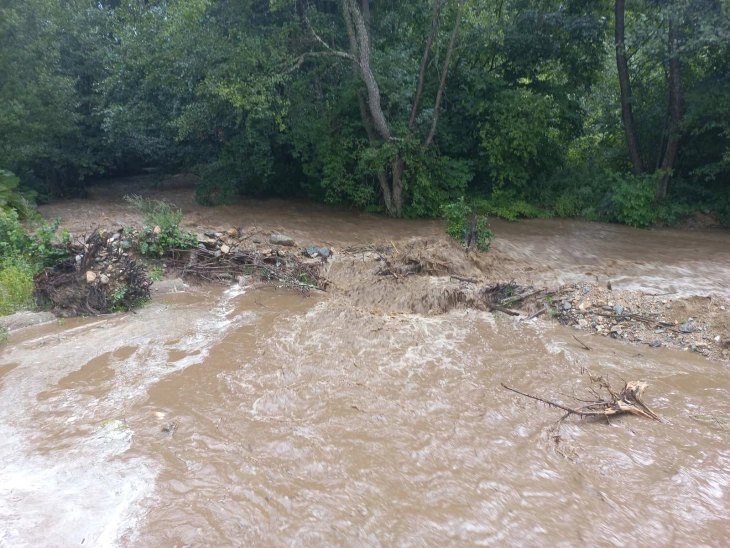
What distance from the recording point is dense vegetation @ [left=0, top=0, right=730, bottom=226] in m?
12.5

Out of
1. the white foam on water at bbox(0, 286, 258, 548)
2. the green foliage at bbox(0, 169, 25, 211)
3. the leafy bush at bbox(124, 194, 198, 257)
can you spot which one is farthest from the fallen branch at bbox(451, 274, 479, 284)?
the green foliage at bbox(0, 169, 25, 211)

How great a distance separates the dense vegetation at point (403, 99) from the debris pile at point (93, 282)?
529 centimetres

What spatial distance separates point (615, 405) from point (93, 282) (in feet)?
22.2

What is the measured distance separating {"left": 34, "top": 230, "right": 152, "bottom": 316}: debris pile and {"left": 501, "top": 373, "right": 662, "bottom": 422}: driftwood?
5.66 m

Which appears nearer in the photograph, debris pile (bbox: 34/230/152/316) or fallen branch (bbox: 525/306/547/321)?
fallen branch (bbox: 525/306/547/321)

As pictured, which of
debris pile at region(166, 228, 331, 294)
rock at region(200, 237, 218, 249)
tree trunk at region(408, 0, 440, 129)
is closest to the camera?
debris pile at region(166, 228, 331, 294)

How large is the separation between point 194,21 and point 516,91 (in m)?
8.38

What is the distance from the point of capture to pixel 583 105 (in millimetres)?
17172

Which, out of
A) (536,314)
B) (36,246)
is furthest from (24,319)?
(536,314)

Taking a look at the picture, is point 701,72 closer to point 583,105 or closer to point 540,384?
point 583,105

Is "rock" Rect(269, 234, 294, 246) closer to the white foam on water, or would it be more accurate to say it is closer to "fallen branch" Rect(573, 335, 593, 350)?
the white foam on water

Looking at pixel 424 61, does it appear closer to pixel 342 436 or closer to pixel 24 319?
pixel 24 319

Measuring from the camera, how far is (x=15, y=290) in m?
7.34

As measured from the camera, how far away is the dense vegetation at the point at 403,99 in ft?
40.9
